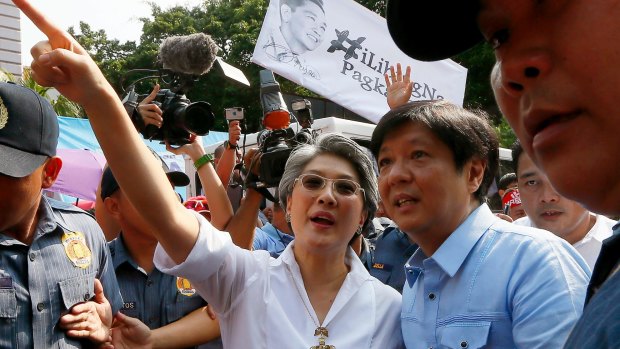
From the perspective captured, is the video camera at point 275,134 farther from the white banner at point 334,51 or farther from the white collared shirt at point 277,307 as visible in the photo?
the white banner at point 334,51

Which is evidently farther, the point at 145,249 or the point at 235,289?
the point at 145,249

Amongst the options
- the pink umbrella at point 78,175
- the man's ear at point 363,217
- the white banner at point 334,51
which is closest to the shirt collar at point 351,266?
the man's ear at point 363,217

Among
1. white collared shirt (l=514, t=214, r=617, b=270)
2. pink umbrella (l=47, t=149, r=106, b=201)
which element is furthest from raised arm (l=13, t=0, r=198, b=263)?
pink umbrella (l=47, t=149, r=106, b=201)

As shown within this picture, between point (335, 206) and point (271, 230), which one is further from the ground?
point (335, 206)

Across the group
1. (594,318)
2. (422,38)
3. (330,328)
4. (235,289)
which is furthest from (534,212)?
(594,318)

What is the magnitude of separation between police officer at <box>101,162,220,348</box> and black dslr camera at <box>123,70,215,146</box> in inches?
18.2

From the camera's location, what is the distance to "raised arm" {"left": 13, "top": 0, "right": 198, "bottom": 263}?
5.13 ft

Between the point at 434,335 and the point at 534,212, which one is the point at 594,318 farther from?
the point at 534,212

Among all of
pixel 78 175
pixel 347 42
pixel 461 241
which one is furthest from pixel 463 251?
pixel 78 175

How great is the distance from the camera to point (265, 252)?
7.73ft

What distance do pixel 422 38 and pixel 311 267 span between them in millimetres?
1381

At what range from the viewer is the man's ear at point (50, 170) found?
2.02 m

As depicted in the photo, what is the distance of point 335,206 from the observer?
2.48m

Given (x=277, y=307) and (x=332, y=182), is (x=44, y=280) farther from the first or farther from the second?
(x=332, y=182)
